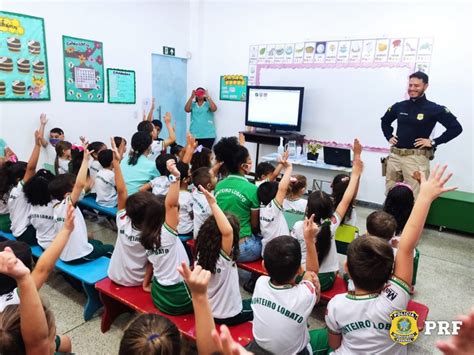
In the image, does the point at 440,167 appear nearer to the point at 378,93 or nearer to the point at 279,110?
the point at 378,93

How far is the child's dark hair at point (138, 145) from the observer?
3.35 metres

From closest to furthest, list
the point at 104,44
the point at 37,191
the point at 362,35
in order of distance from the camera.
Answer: the point at 37,191 → the point at 362,35 → the point at 104,44

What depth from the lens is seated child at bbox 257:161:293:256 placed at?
219 centimetres

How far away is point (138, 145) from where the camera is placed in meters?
3.35

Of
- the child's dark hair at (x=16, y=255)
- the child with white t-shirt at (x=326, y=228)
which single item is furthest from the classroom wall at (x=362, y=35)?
the child's dark hair at (x=16, y=255)

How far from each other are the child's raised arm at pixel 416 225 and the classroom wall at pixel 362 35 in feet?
11.6

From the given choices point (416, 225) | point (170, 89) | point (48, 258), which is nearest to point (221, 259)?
point (48, 258)

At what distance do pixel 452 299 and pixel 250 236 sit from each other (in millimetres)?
1671

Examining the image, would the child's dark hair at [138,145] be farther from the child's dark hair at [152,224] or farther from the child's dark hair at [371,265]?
the child's dark hair at [371,265]

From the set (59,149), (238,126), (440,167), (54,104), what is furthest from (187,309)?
(238,126)

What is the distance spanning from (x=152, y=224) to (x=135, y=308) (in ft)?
1.58

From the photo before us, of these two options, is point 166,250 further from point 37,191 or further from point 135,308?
point 37,191

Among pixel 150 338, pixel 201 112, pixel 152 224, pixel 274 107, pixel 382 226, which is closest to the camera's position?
pixel 150 338

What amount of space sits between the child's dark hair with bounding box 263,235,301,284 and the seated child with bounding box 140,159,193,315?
629mm
